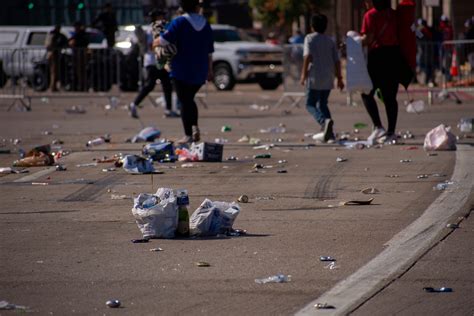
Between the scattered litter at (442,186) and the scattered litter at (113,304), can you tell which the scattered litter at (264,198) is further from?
the scattered litter at (113,304)

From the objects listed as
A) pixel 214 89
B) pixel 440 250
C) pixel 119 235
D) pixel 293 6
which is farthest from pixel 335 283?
pixel 293 6

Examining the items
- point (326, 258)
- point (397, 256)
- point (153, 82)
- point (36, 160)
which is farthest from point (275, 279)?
point (153, 82)

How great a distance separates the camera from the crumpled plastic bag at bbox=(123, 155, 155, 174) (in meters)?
14.2

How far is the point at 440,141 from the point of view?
52.4ft

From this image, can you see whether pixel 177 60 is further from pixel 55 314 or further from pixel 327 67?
pixel 55 314

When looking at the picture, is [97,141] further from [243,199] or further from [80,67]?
[80,67]

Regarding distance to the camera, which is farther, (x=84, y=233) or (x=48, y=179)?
(x=48, y=179)

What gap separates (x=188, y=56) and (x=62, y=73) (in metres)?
13.1

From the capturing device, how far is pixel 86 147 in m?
18.0

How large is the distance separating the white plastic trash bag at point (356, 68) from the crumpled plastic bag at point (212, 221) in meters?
7.95

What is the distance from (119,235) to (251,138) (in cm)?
934

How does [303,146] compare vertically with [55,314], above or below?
below

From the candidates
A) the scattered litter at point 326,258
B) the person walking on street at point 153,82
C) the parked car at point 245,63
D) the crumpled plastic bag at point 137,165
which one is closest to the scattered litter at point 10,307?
the scattered litter at point 326,258

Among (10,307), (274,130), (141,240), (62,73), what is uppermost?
(10,307)
